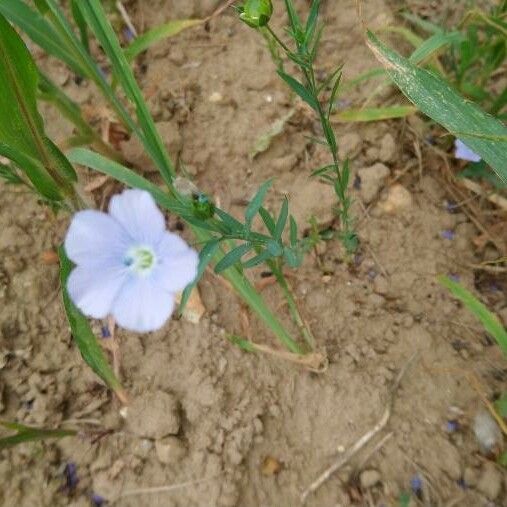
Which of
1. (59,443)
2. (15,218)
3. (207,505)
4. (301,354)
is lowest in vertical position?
(59,443)

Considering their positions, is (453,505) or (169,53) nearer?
(453,505)

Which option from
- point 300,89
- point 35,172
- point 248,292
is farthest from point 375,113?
point 35,172

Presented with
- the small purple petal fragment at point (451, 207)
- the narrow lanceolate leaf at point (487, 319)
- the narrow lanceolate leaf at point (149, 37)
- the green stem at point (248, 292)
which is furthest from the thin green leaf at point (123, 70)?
the small purple petal fragment at point (451, 207)

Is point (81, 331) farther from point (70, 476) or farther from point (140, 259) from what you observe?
point (70, 476)

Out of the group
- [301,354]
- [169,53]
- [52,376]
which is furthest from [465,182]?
[52,376]

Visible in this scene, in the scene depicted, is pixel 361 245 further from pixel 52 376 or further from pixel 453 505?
pixel 52 376
